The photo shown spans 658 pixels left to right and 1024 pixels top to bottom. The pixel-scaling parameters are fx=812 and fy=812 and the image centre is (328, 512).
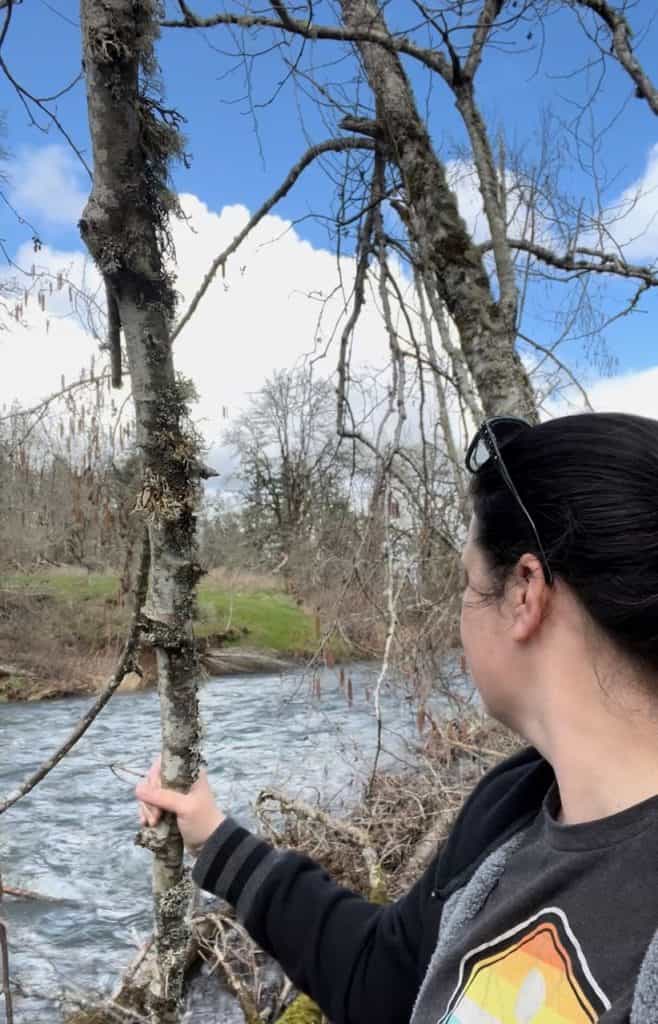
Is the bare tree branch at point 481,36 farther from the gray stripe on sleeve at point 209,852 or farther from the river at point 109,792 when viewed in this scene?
the gray stripe on sleeve at point 209,852

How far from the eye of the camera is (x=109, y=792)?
871 cm

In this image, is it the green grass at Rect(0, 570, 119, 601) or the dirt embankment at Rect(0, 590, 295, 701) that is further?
the dirt embankment at Rect(0, 590, 295, 701)

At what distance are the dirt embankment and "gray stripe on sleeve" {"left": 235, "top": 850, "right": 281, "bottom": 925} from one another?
44.2 feet

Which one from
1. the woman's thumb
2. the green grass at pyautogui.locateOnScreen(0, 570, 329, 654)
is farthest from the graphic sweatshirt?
the green grass at pyautogui.locateOnScreen(0, 570, 329, 654)

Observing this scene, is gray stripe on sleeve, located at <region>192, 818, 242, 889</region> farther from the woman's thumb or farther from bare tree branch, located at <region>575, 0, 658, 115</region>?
bare tree branch, located at <region>575, 0, 658, 115</region>

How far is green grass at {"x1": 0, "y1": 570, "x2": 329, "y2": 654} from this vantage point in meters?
14.9

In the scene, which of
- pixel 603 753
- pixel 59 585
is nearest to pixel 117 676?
pixel 603 753

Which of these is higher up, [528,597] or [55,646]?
[528,597]

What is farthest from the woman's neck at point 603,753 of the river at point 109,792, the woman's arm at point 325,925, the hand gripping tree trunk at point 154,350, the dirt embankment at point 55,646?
the dirt embankment at point 55,646

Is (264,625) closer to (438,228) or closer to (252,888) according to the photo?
(438,228)

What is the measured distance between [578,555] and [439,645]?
9.53 ft

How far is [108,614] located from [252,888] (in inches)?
608

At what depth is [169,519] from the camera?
1661 millimetres

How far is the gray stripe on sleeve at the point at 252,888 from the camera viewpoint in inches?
56.3
